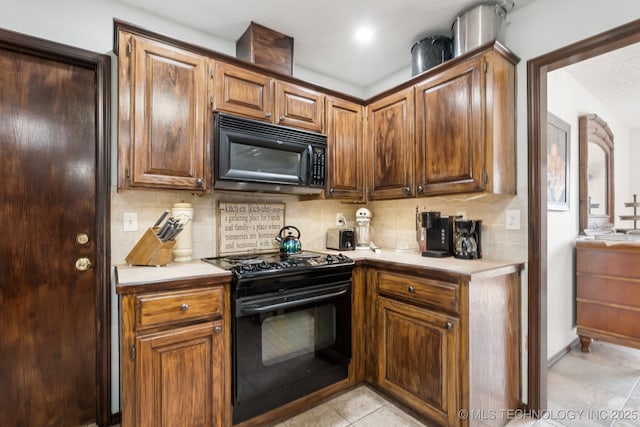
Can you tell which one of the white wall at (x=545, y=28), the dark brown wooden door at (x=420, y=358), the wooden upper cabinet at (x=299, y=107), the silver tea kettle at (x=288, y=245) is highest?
the white wall at (x=545, y=28)

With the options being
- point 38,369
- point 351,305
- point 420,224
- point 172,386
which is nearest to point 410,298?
point 351,305

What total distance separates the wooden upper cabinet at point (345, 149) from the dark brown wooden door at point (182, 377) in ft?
4.50

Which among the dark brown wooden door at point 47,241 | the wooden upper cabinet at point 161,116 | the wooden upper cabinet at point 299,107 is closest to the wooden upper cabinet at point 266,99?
the wooden upper cabinet at point 299,107

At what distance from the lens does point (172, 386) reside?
1482 mm

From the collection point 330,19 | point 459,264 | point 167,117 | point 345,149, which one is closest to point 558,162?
point 459,264

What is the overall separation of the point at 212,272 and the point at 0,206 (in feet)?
3.86

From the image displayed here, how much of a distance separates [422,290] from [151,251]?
1573 millimetres

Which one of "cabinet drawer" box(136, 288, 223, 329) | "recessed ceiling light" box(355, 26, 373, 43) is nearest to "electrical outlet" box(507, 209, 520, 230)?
"recessed ceiling light" box(355, 26, 373, 43)

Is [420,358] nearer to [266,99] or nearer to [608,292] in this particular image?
[266,99]

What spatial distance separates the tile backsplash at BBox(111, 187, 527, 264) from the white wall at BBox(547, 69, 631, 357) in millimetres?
762

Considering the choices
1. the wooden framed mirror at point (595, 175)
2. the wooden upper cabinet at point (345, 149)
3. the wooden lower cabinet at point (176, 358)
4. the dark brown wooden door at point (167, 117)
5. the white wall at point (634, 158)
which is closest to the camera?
the wooden lower cabinet at point (176, 358)

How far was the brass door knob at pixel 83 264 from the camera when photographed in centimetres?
181

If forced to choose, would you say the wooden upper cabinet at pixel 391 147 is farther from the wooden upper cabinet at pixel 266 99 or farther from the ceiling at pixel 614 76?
the ceiling at pixel 614 76

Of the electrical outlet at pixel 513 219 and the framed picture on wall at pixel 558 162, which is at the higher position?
the framed picture on wall at pixel 558 162
